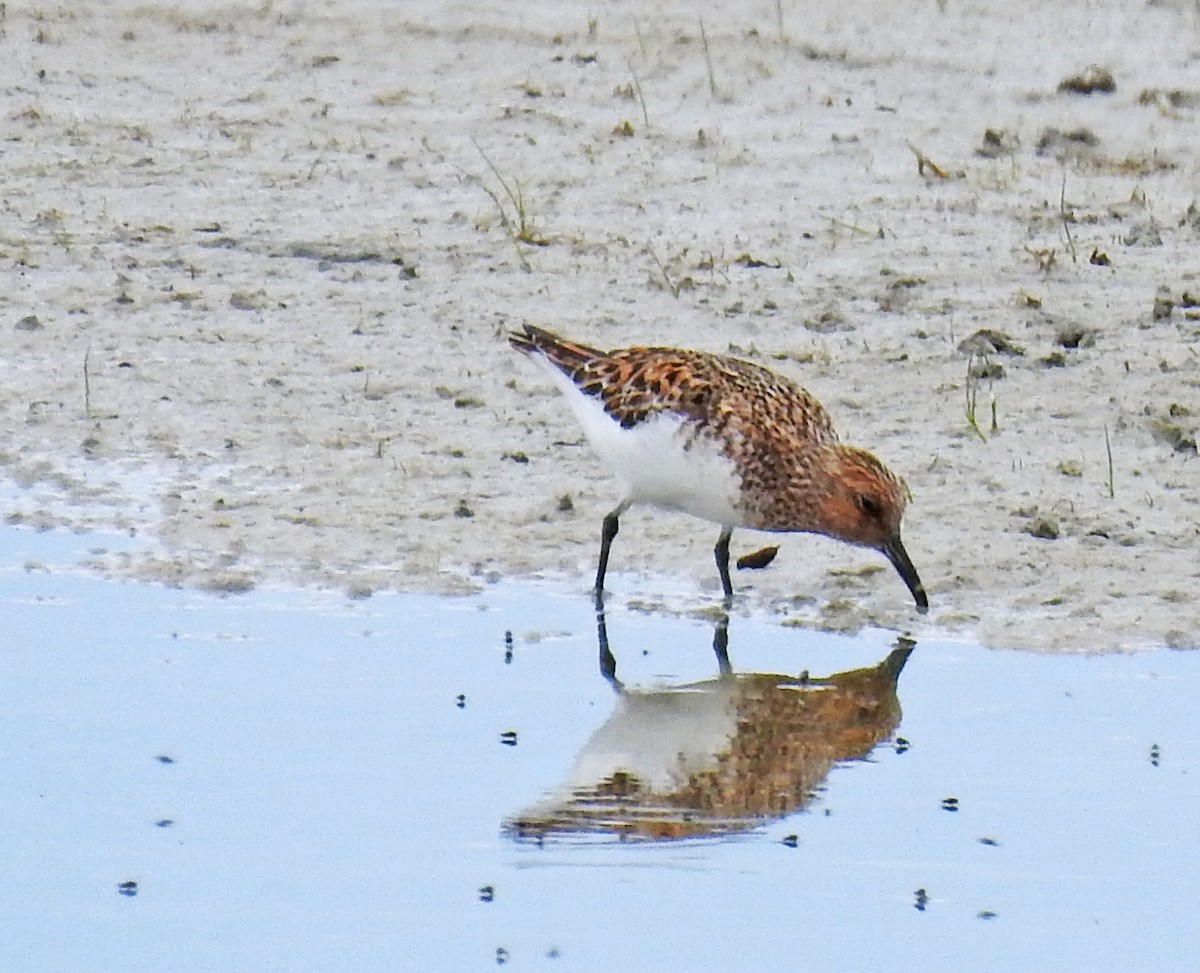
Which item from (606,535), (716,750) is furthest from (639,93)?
(716,750)

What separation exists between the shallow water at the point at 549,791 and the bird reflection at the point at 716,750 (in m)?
0.01

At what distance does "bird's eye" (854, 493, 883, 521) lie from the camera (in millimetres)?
7660

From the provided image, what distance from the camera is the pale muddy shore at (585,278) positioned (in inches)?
328

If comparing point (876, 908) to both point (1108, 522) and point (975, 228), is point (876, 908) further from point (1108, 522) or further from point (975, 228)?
point (975, 228)

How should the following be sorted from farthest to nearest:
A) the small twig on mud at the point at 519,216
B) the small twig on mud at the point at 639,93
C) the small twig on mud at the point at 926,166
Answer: the small twig on mud at the point at 639,93 → the small twig on mud at the point at 926,166 → the small twig on mud at the point at 519,216

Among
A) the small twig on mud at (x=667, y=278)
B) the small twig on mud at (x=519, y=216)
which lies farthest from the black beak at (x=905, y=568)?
the small twig on mud at (x=519, y=216)

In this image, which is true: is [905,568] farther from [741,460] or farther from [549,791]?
[549,791]

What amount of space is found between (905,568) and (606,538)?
3.14 feet

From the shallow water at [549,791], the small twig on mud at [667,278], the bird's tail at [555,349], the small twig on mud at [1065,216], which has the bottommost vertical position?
the shallow water at [549,791]

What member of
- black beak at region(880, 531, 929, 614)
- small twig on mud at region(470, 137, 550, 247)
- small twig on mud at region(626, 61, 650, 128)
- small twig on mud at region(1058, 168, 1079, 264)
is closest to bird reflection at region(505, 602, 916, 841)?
black beak at region(880, 531, 929, 614)

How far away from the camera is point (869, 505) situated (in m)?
7.68

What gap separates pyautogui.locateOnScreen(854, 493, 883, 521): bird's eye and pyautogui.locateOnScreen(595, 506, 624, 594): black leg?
2.56 feet

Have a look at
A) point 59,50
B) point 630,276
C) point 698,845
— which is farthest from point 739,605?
point 59,50

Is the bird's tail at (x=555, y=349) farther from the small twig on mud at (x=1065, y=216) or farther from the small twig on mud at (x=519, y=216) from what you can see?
the small twig on mud at (x=1065, y=216)
